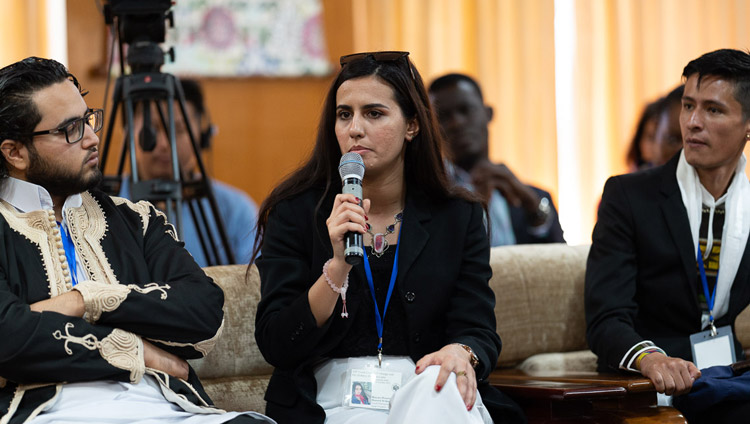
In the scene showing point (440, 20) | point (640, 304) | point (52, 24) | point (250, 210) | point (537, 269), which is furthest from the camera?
point (440, 20)

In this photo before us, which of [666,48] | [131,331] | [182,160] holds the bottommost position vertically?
[131,331]

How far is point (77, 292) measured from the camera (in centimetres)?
208

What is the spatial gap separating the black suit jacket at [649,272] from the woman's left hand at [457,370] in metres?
0.75

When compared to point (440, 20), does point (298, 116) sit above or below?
below

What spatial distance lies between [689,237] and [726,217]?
16cm

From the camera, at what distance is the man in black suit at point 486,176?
4.42 m

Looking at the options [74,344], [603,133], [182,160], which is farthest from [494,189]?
[74,344]

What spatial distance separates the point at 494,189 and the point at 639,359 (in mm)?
2039

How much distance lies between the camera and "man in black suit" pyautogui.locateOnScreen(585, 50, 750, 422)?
2.82 meters

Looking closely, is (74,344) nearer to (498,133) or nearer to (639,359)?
Answer: (639,359)

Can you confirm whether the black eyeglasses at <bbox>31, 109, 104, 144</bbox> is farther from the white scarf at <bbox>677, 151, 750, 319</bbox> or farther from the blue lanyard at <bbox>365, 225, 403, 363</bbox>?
the white scarf at <bbox>677, 151, 750, 319</bbox>

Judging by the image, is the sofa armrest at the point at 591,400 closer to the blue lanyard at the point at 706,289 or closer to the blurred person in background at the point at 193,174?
the blue lanyard at the point at 706,289

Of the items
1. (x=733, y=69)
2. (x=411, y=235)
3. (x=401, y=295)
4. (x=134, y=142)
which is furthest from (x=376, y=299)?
(x=733, y=69)

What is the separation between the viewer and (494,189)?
4.51m
